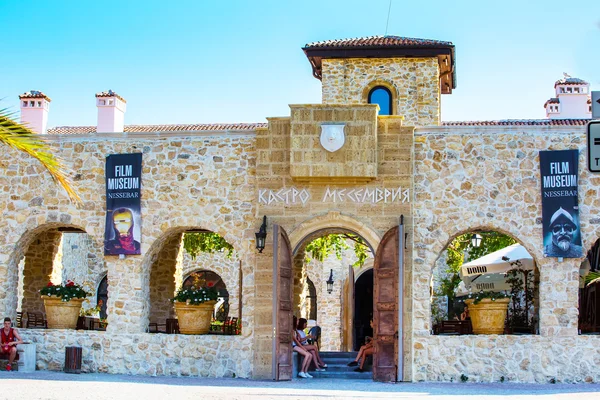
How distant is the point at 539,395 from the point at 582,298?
5.59 m

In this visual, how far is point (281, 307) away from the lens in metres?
16.6

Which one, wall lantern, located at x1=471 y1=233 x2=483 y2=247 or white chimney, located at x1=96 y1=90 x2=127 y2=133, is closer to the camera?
wall lantern, located at x1=471 y1=233 x2=483 y2=247

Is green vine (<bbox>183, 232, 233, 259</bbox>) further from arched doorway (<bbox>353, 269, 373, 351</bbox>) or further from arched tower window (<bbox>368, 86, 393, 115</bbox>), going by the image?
arched tower window (<bbox>368, 86, 393, 115</bbox>)

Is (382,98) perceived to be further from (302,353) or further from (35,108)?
(302,353)

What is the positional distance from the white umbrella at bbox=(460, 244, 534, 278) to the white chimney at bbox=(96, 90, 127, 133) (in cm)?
1431

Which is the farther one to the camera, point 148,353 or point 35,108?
point 35,108

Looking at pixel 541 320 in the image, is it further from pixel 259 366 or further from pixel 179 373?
pixel 179 373

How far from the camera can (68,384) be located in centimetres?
1422

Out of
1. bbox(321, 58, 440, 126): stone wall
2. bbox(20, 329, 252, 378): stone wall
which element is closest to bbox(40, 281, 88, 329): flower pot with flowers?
bbox(20, 329, 252, 378): stone wall

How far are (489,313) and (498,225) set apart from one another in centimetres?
150

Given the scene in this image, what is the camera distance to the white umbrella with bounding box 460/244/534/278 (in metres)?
18.6

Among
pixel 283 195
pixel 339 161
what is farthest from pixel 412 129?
pixel 283 195

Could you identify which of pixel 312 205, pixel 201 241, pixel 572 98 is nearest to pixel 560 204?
pixel 312 205

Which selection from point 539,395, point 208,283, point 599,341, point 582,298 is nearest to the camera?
point 539,395
